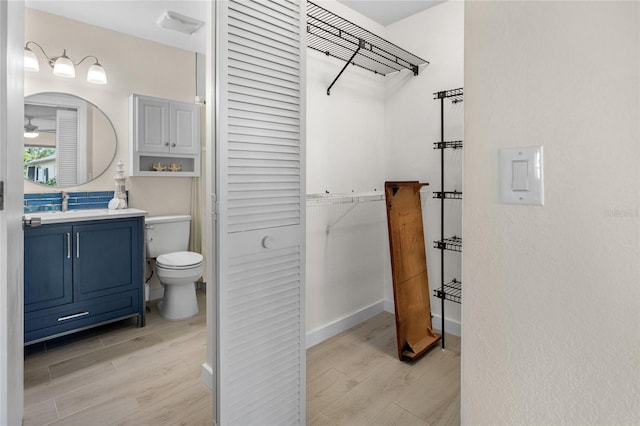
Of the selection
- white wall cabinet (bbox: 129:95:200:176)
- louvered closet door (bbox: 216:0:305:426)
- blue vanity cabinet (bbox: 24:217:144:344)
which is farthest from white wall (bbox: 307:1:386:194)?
white wall cabinet (bbox: 129:95:200:176)

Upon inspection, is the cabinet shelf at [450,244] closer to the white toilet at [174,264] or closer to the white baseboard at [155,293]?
the white toilet at [174,264]

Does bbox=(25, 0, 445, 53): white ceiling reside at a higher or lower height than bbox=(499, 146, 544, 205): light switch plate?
higher

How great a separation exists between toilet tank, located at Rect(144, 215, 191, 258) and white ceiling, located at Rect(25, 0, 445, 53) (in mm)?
1677

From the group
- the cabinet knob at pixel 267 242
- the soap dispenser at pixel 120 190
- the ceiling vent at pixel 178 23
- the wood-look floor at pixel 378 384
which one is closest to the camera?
the cabinet knob at pixel 267 242

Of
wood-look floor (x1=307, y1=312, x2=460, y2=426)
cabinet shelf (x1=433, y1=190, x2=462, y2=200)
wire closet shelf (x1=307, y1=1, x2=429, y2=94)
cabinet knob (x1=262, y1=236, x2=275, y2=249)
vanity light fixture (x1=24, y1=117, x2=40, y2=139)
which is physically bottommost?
wood-look floor (x1=307, y1=312, x2=460, y2=426)

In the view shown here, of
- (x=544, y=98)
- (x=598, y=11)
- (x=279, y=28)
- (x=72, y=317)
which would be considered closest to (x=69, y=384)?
(x=72, y=317)

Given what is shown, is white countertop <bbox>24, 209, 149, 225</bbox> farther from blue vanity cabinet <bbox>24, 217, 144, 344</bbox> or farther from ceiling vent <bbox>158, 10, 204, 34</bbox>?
ceiling vent <bbox>158, 10, 204, 34</bbox>

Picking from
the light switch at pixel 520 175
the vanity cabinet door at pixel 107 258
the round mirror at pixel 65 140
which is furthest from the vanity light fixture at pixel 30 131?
the light switch at pixel 520 175

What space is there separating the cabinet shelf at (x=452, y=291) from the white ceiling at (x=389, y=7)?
204 cm

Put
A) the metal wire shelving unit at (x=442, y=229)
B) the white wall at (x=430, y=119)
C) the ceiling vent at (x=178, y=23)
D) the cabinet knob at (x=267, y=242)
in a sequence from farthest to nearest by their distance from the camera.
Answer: the ceiling vent at (x=178, y=23), the white wall at (x=430, y=119), the metal wire shelving unit at (x=442, y=229), the cabinet knob at (x=267, y=242)

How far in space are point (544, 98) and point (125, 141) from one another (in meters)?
3.40

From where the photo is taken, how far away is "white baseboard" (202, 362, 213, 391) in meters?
1.97

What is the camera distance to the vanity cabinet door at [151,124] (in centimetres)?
314

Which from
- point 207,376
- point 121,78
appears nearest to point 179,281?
point 207,376
